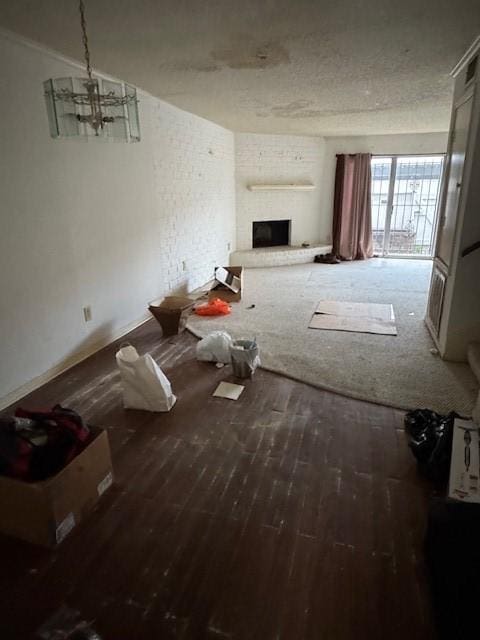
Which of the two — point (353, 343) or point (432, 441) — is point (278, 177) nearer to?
point (353, 343)

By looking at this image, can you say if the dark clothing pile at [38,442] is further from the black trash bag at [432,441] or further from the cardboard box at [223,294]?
the cardboard box at [223,294]

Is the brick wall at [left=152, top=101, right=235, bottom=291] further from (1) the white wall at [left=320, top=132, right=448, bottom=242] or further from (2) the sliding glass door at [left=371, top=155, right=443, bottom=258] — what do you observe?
(2) the sliding glass door at [left=371, top=155, right=443, bottom=258]

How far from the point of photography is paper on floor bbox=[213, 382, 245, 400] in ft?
8.83

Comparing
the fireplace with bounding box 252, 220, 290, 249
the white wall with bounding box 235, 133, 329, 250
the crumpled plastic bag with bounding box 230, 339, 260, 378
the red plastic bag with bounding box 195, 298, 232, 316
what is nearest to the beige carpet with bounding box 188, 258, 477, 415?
the red plastic bag with bounding box 195, 298, 232, 316

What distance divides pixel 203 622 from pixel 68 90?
7.19 ft

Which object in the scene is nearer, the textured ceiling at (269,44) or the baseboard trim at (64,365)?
the textured ceiling at (269,44)

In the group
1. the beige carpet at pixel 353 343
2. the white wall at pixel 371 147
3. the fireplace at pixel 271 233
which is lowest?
the beige carpet at pixel 353 343

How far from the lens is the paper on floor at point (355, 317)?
3885 mm

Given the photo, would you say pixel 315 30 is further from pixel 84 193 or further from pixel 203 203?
pixel 203 203

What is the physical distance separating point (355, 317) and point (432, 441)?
2.29 m

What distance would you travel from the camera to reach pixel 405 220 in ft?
24.2

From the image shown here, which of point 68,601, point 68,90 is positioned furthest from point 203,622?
point 68,90

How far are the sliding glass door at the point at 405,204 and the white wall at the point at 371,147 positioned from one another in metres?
0.16

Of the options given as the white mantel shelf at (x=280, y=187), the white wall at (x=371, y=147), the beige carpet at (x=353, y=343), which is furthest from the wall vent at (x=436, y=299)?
the white wall at (x=371, y=147)
